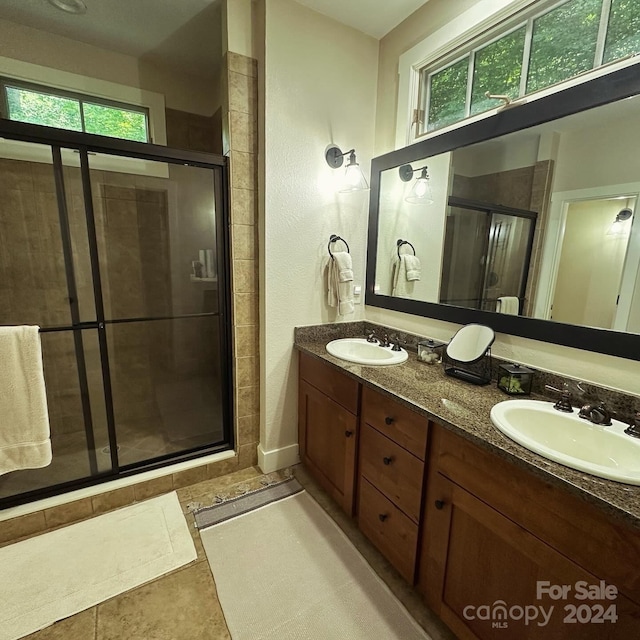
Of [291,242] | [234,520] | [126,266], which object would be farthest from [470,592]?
[126,266]

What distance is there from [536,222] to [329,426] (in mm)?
1399

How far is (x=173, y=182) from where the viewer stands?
2221mm

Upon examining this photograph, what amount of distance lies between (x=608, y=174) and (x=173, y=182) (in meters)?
2.32

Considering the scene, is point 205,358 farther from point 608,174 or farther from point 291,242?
point 608,174

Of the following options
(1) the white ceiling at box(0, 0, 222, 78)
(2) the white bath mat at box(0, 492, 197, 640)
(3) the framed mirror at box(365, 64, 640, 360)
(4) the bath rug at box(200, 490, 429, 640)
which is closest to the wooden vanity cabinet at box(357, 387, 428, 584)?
(4) the bath rug at box(200, 490, 429, 640)

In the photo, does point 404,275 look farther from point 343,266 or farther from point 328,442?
point 328,442

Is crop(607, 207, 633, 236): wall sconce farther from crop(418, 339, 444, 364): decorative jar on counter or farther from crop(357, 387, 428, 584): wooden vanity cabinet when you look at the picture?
crop(357, 387, 428, 584): wooden vanity cabinet

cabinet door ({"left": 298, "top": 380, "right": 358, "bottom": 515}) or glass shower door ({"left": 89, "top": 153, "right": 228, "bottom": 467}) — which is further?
glass shower door ({"left": 89, "top": 153, "right": 228, "bottom": 467})

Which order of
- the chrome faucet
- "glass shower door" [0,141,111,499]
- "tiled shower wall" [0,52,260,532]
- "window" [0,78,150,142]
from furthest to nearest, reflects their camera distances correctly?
"window" [0,78,150,142]
"glass shower door" [0,141,111,499]
"tiled shower wall" [0,52,260,532]
the chrome faucet

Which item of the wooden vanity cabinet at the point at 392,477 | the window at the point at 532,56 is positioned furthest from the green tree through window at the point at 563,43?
the wooden vanity cabinet at the point at 392,477

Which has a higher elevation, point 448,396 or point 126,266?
point 126,266

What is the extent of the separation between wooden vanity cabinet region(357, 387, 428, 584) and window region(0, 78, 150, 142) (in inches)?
95.4

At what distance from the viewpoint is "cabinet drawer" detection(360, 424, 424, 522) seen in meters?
1.29

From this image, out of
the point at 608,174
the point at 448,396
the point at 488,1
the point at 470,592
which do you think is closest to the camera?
the point at 470,592
